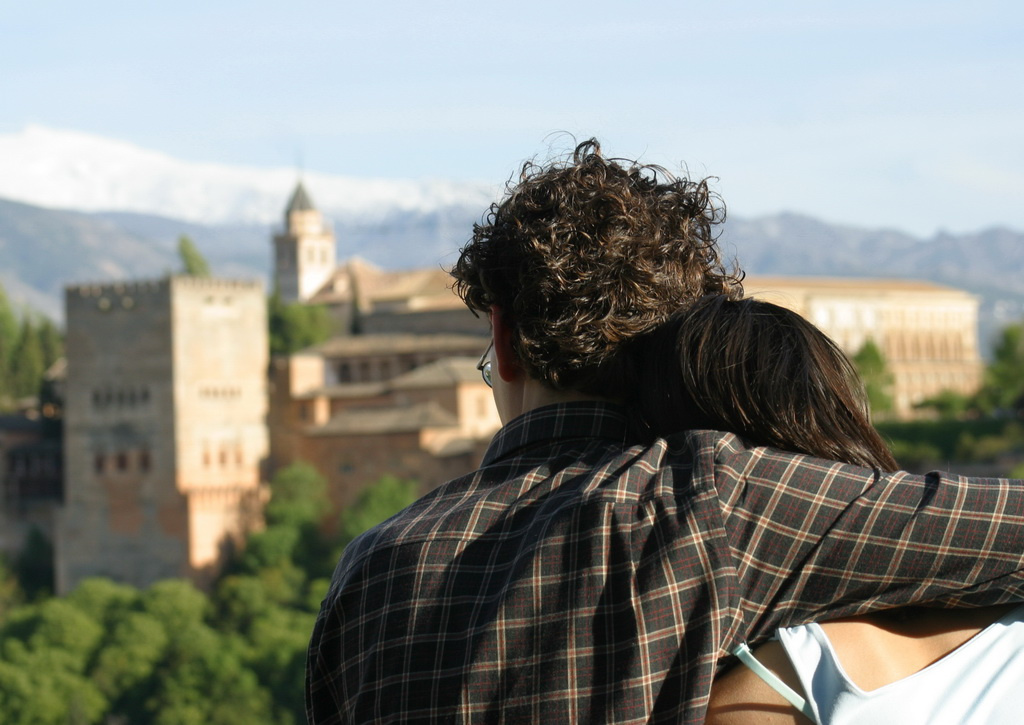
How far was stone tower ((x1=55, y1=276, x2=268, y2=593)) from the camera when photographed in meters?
37.9

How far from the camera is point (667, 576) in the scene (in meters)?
1.98

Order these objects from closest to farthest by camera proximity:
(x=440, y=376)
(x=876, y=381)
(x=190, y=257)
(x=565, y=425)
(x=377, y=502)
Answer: (x=565, y=425), (x=377, y=502), (x=440, y=376), (x=876, y=381), (x=190, y=257)

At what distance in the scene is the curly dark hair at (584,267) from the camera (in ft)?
7.49

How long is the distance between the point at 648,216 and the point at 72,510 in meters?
37.8

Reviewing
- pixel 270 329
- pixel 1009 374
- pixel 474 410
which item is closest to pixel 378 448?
pixel 474 410

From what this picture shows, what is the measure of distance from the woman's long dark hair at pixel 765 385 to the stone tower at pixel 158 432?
36298 mm

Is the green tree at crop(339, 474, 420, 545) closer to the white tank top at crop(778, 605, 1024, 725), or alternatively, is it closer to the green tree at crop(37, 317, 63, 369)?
the green tree at crop(37, 317, 63, 369)

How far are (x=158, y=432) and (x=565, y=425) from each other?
3672 cm

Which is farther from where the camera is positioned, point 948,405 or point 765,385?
point 948,405

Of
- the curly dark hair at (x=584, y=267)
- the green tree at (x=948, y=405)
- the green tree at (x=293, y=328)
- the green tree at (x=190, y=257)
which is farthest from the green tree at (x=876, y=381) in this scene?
the curly dark hair at (x=584, y=267)

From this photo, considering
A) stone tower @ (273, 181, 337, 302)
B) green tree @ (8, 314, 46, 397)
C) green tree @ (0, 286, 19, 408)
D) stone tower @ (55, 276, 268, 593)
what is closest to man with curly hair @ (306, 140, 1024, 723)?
stone tower @ (55, 276, 268, 593)

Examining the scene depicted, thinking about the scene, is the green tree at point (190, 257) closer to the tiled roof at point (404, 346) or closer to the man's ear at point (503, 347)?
the tiled roof at point (404, 346)

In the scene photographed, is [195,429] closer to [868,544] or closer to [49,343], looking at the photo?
[49,343]

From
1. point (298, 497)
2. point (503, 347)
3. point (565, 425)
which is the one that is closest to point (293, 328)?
point (298, 497)
